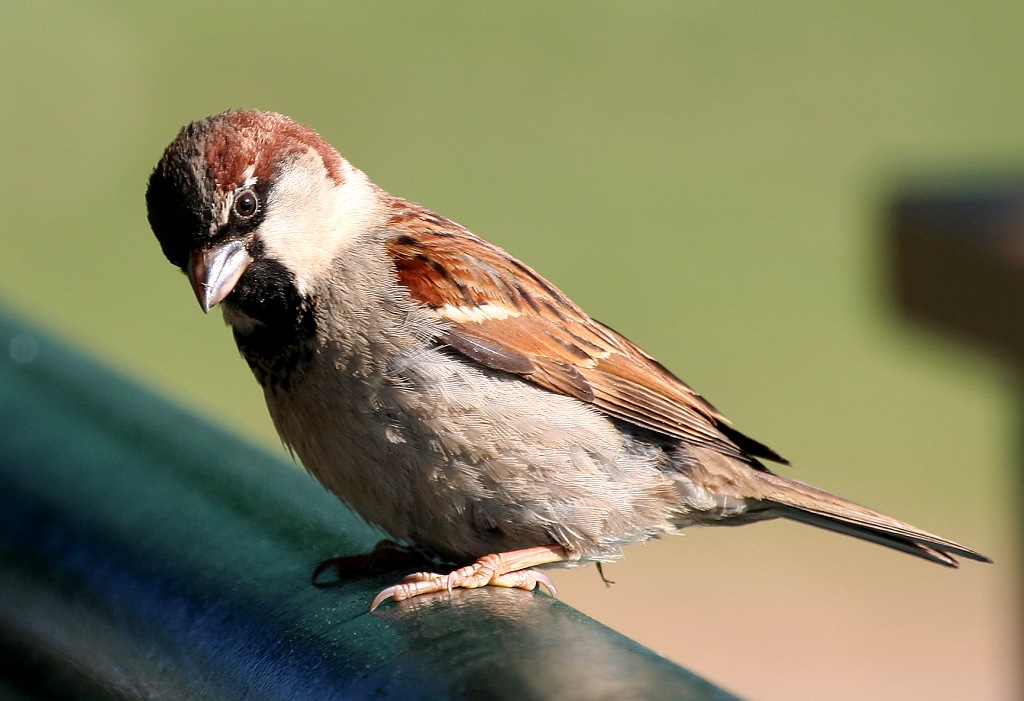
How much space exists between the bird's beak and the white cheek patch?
0.06 metres

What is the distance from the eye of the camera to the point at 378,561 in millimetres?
2141

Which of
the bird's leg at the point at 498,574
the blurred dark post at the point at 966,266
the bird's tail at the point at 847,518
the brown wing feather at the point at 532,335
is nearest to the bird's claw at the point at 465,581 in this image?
the bird's leg at the point at 498,574

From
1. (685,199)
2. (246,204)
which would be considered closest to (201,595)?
(246,204)

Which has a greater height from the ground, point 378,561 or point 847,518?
point 847,518

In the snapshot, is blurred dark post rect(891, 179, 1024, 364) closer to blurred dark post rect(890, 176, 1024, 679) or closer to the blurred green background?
blurred dark post rect(890, 176, 1024, 679)

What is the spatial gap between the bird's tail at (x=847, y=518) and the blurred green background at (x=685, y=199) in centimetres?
255

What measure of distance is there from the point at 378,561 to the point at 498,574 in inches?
6.8

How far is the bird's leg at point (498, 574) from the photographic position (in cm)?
187

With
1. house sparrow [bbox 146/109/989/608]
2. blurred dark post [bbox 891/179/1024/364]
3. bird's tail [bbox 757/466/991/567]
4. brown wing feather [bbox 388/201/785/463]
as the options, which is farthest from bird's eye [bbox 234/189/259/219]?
blurred dark post [bbox 891/179/1024/364]

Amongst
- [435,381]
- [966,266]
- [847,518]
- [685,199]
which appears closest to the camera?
[435,381]

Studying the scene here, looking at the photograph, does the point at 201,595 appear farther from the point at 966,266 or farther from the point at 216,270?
the point at 966,266

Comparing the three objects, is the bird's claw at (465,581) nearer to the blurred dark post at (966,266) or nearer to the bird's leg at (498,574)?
the bird's leg at (498,574)

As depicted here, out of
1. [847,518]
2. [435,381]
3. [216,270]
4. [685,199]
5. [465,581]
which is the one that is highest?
[685,199]

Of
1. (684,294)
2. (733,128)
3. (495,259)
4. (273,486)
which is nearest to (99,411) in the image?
(273,486)
